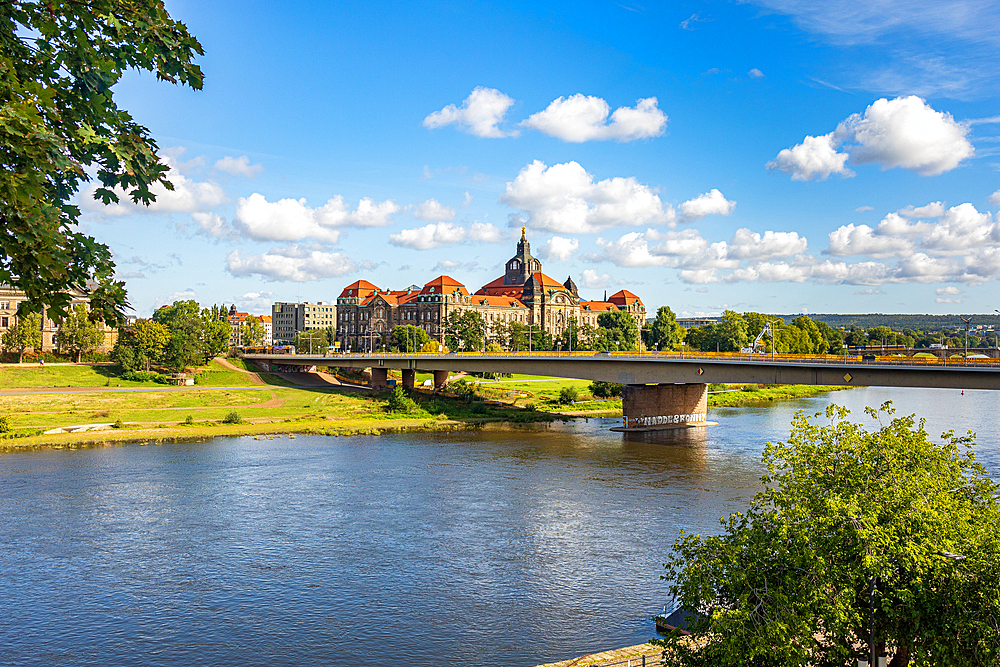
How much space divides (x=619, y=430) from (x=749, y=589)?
67394 millimetres

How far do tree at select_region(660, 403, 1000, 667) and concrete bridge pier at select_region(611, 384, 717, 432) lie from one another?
6526cm

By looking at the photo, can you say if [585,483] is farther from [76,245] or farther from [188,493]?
[76,245]

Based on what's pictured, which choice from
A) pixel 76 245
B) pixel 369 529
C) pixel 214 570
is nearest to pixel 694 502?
pixel 369 529

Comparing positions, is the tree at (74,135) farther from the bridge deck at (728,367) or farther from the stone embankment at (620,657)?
the bridge deck at (728,367)

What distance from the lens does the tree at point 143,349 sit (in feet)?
339

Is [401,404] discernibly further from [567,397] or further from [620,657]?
[620,657]

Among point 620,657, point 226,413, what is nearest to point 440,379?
point 226,413

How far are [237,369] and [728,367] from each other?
242 feet

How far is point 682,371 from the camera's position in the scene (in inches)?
3174

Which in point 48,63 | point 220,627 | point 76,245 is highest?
point 48,63

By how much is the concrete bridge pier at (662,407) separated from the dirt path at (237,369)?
54.6 meters

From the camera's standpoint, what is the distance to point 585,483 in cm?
5312

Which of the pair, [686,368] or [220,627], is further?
[686,368]

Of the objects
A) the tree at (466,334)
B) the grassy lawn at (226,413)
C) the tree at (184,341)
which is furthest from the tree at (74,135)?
the tree at (466,334)
